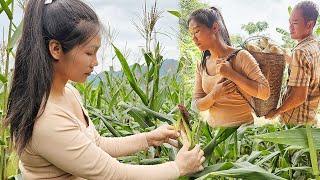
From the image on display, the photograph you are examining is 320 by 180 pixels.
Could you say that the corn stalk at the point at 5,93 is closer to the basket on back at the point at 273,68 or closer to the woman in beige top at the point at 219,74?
the woman in beige top at the point at 219,74

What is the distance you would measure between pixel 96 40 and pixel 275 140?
439 mm

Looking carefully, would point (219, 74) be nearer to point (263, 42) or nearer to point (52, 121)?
point (263, 42)

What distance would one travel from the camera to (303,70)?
0.88m

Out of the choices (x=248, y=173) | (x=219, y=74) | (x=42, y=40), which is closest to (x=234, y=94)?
(x=219, y=74)

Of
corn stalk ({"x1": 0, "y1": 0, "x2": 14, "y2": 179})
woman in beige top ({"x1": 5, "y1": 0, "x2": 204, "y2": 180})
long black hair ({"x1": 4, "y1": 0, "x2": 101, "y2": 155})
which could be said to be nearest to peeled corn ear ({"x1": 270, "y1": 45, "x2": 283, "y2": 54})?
woman in beige top ({"x1": 5, "y1": 0, "x2": 204, "y2": 180})

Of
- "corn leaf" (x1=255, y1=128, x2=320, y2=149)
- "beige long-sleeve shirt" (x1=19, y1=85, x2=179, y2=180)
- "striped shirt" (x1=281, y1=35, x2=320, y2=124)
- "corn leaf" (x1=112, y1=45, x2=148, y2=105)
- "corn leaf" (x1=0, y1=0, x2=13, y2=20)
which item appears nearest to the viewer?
"corn leaf" (x1=255, y1=128, x2=320, y2=149)

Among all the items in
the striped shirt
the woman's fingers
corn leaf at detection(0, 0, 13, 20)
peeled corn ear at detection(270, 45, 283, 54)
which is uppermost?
corn leaf at detection(0, 0, 13, 20)

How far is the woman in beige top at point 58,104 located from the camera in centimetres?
102

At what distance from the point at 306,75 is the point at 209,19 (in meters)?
0.19

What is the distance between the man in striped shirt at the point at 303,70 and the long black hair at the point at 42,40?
1.27 feet

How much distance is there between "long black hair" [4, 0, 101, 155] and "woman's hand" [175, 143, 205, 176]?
28cm

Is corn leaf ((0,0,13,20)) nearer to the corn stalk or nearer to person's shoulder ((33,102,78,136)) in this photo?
the corn stalk

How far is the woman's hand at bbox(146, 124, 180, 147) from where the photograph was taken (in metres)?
1.12

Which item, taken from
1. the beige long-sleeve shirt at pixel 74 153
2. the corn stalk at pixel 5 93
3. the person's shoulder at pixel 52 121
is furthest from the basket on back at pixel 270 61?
the corn stalk at pixel 5 93
